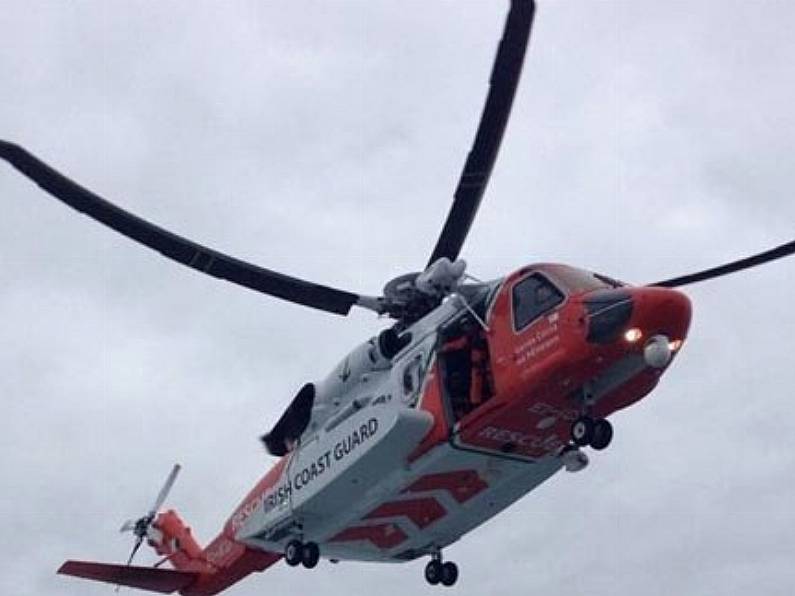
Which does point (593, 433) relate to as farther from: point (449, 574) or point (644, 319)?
point (449, 574)

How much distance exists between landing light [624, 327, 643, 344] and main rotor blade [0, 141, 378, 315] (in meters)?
4.34

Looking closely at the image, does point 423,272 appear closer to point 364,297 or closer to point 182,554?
point 364,297

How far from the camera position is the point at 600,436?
18.2 metres

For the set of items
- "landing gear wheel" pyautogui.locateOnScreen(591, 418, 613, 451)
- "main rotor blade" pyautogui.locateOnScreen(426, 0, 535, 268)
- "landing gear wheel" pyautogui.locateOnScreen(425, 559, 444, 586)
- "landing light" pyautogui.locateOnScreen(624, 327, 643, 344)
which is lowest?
"landing gear wheel" pyautogui.locateOnScreen(591, 418, 613, 451)

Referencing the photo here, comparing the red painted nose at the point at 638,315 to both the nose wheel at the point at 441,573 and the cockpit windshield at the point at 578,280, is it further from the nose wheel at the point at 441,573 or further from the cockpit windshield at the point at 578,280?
the nose wheel at the point at 441,573

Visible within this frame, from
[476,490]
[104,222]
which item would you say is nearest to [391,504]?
[476,490]

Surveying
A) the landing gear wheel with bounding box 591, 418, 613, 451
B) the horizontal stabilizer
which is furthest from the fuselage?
the horizontal stabilizer

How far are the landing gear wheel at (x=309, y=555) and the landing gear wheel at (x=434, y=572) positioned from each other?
1.81m

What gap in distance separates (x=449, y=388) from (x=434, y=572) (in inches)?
164

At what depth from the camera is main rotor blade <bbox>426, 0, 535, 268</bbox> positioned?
16.3m

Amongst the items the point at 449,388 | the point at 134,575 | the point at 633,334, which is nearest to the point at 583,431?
the point at 633,334

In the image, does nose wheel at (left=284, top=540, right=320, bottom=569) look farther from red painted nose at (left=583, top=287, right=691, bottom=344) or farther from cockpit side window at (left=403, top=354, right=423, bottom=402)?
red painted nose at (left=583, top=287, right=691, bottom=344)

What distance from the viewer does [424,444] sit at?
19.4m

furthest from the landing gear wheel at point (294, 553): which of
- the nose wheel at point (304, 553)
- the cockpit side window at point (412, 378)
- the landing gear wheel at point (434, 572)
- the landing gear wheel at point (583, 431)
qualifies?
the landing gear wheel at point (583, 431)
